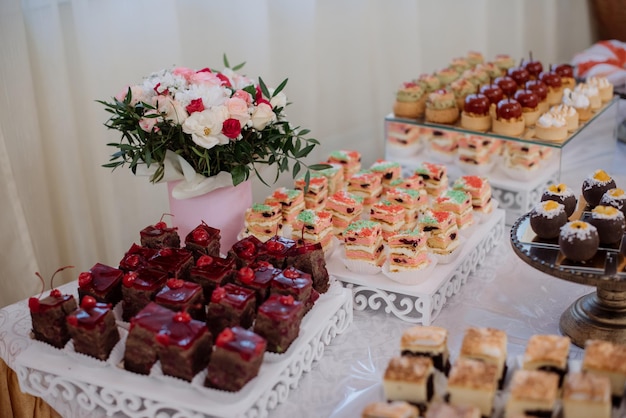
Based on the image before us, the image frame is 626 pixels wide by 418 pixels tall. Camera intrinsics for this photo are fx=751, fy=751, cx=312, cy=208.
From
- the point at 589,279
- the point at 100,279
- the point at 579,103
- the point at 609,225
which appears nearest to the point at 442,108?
the point at 579,103

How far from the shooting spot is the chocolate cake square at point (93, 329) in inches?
66.4

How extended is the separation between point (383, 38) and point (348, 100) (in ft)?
1.26

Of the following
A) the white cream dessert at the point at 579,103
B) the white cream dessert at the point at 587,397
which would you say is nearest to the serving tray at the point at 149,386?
the white cream dessert at the point at 587,397

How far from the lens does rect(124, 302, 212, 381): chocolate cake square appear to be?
1.60 metres

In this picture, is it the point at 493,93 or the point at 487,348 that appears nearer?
the point at 487,348

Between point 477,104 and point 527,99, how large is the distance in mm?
202

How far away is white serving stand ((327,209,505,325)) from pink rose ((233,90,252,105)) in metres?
0.52

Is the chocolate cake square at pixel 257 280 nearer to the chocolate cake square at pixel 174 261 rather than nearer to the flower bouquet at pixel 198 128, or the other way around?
the chocolate cake square at pixel 174 261

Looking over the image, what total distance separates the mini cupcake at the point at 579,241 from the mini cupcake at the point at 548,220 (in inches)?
3.5

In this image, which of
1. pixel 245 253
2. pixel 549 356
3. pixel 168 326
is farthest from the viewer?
pixel 245 253

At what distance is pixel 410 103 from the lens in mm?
2945

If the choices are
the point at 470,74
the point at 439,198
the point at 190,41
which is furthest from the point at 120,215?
the point at 470,74

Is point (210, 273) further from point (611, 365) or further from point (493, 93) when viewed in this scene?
point (493, 93)

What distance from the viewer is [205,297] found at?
6.16 ft
